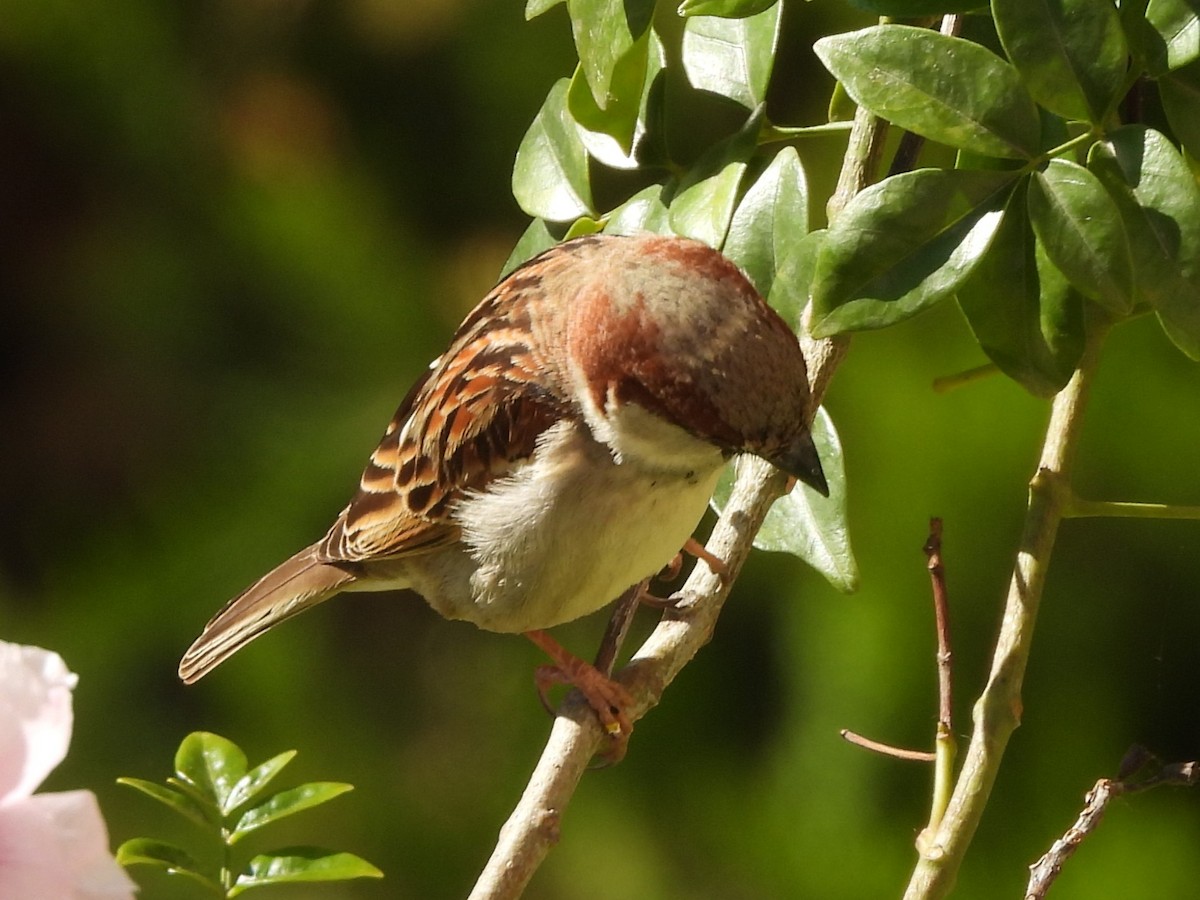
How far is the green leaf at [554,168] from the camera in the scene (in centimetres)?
121

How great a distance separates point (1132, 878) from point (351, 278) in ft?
5.63

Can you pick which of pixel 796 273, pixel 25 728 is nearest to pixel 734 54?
pixel 796 273

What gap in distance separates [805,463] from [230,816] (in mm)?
522

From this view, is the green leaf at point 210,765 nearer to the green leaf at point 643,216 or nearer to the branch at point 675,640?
the branch at point 675,640

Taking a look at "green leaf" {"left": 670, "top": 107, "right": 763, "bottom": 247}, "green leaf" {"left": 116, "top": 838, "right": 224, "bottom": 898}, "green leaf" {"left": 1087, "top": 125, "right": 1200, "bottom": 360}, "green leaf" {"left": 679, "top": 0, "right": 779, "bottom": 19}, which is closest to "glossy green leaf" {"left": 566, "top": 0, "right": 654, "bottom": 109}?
"green leaf" {"left": 679, "top": 0, "right": 779, "bottom": 19}

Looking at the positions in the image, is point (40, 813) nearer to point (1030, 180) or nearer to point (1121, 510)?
point (1030, 180)

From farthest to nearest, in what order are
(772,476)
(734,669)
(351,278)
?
(351,278)
(734,669)
(772,476)

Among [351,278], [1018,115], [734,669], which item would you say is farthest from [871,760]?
[1018,115]

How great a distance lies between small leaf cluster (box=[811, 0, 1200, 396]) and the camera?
811mm

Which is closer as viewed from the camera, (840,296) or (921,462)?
(840,296)

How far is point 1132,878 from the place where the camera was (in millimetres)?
2080

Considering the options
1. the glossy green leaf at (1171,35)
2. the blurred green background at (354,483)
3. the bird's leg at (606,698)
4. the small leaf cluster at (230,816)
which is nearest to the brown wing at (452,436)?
the bird's leg at (606,698)

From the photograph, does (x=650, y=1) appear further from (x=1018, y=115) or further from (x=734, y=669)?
(x=734, y=669)

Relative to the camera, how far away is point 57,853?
488 millimetres
